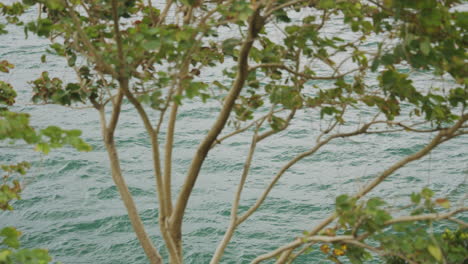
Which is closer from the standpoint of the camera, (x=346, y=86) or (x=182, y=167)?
(x=346, y=86)

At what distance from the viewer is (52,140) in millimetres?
2115

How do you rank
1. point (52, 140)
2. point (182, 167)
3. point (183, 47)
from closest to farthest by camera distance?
point (52, 140) < point (183, 47) < point (182, 167)

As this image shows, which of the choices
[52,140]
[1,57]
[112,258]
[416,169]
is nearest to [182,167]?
[112,258]

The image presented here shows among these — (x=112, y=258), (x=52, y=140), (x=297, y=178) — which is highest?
(x=52, y=140)

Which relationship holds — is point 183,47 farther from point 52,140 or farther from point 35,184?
point 35,184

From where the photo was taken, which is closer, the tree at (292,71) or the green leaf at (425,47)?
the green leaf at (425,47)

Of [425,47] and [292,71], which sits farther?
[292,71]

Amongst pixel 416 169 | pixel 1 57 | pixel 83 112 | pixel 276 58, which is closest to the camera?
pixel 276 58

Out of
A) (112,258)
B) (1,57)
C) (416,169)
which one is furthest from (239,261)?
(1,57)

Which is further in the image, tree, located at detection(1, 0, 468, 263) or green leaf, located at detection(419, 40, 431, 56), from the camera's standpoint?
tree, located at detection(1, 0, 468, 263)

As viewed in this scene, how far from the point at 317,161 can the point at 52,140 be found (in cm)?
674

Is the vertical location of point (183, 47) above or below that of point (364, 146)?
above

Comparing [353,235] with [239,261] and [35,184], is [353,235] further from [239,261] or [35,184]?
[35,184]

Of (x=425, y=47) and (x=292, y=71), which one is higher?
(x=425, y=47)
